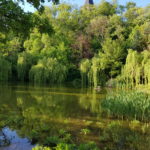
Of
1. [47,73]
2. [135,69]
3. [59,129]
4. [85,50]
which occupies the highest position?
[85,50]

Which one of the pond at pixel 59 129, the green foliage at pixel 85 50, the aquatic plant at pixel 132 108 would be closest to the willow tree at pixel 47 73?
the green foliage at pixel 85 50

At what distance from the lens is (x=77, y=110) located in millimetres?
11555

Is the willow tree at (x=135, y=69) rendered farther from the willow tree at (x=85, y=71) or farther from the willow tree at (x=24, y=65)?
the willow tree at (x=24, y=65)

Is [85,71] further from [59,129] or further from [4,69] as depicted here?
[59,129]

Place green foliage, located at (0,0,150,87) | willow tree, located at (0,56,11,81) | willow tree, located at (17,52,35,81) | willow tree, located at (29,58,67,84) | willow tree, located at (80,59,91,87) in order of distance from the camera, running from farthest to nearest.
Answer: willow tree, located at (17,52,35,81), willow tree, located at (80,59,91,87), willow tree, located at (29,58,67,84), green foliage, located at (0,0,150,87), willow tree, located at (0,56,11,81)

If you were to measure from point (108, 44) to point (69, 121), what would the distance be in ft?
79.7

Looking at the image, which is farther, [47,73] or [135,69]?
[47,73]

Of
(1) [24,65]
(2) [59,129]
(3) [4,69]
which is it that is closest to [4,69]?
(3) [4,69]

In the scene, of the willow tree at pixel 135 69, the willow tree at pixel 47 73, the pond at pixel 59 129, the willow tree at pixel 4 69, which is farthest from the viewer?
the willow tree at pixel 47 73

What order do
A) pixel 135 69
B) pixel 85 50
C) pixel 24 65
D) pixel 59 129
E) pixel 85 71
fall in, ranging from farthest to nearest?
pixel 85 50 < pixel 24 65 < pixel 85 71 < pixel 135 69 < pixel 59 129

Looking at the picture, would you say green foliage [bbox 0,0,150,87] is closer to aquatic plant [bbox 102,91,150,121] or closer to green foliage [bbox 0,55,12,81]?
green foliage [bbox 0,55,12,81]

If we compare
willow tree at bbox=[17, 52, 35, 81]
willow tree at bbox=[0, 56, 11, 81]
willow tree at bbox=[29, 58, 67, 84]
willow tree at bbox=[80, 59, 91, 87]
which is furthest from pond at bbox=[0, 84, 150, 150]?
willow tree at bbox=[17, 52, 35, 81]

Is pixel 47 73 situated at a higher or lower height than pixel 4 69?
lower

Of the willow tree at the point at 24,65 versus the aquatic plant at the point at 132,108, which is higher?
the willow tree at the point at 24,65
